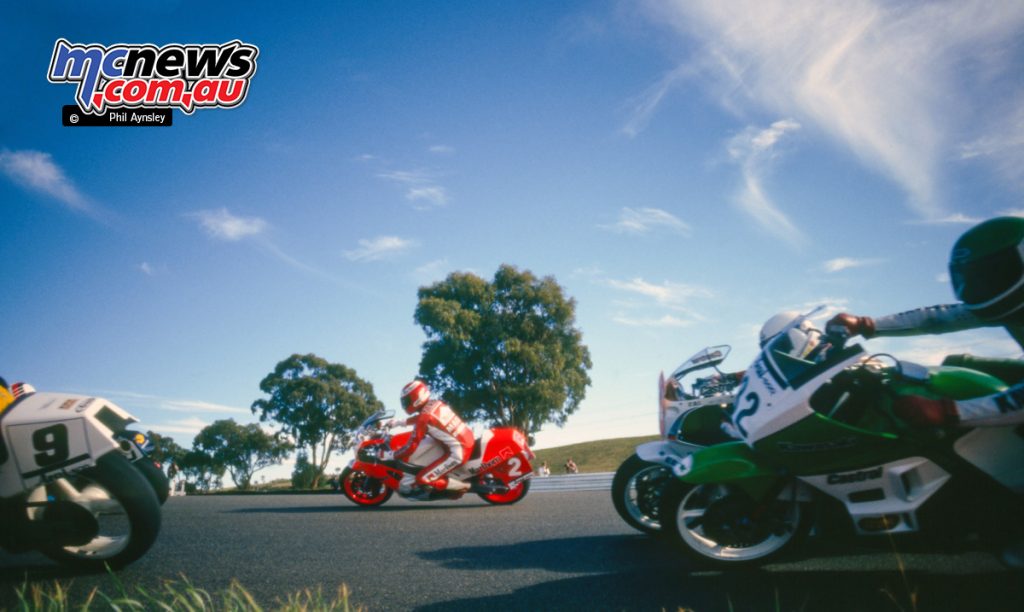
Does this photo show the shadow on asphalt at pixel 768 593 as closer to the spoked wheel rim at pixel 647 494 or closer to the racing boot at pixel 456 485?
the spoked wheel rim at pixel 647 494

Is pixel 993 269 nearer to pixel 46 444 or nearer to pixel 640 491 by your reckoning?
pixel 640 491

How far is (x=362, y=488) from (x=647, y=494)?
633 centimetres

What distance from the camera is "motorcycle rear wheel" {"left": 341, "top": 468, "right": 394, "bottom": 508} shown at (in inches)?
366

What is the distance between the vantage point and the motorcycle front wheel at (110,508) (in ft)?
10.4

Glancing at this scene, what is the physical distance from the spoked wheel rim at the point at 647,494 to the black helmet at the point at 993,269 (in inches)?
100

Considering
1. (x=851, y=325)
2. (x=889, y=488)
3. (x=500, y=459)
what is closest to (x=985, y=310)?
(x=851, y=325)

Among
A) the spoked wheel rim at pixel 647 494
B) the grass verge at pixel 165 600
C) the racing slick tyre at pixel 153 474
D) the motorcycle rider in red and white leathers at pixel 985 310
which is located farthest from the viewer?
the spoked wheel rim at pixel 647 494

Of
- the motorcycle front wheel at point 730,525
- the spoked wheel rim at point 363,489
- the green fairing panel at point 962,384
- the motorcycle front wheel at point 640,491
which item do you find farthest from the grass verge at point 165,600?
the spoked wheel rim at point 363,489

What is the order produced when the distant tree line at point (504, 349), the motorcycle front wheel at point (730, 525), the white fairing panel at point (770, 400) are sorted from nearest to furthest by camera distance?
the white fairing panel at point (770, 400), the motorcycle front wheel at point (730, 525), the distant tree line at point (504, 349)

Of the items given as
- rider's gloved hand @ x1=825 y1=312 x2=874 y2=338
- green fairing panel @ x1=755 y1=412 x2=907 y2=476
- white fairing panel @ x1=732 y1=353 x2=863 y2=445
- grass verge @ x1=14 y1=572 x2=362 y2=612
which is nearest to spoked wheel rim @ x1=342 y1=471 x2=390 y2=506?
grass verge @ x1=14 y1=572 x2=362 y2=612

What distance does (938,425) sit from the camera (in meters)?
2.58

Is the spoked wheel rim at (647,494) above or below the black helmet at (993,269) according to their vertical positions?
below

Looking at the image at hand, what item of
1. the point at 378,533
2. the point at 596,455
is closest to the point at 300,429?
the point at 596,455

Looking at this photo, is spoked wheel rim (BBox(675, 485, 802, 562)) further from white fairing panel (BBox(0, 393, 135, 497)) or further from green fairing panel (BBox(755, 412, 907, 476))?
white fairing panel (BBox(0, 393, 135, 497))
